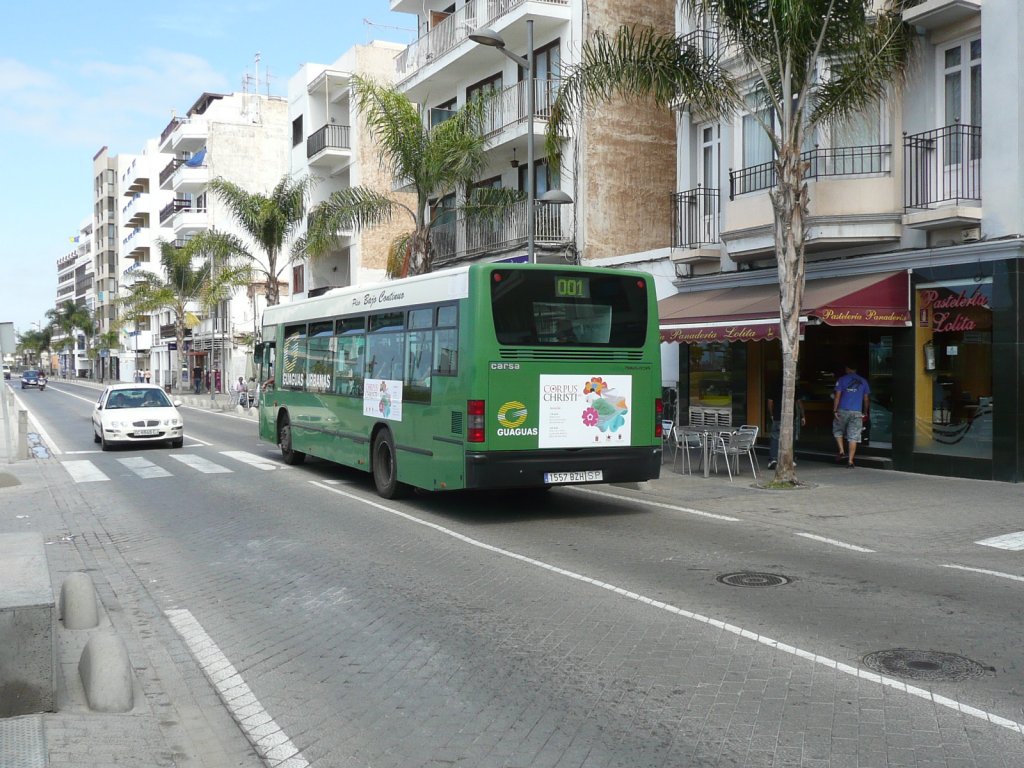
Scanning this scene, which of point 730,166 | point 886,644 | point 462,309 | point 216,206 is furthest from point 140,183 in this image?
point 886,644

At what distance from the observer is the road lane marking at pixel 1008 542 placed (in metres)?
10.2

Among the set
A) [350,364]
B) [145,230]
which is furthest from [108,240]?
[350,364]

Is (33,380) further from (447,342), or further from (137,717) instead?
(137,717)

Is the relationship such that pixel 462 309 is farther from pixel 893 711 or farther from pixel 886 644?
pixel 893 711

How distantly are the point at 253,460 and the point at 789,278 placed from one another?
11.0 m

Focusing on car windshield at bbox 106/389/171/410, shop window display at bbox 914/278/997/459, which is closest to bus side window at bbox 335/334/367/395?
shop window display at bbox 914/278/997/459

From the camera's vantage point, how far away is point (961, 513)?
12383 mm

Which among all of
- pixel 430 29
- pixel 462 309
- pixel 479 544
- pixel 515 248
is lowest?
pixel 479 544

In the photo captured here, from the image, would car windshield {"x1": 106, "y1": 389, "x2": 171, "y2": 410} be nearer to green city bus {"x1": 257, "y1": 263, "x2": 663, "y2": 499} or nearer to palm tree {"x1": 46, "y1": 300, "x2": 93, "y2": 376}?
green city bus {"x1": 257, "y1": 263, "x2": 663, "y2": 499}

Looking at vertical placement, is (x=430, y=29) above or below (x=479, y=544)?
above

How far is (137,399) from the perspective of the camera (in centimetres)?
2428

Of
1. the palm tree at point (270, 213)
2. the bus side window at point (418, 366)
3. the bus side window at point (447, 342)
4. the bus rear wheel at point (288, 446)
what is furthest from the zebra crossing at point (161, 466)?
the palm tree at point (270, 213)

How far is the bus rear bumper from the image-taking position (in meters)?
11.5

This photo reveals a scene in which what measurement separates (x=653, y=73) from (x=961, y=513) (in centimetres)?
830
